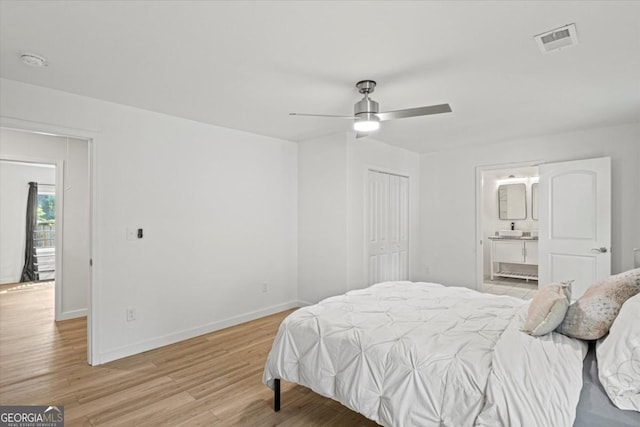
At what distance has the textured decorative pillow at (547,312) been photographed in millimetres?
1721

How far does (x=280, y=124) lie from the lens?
153 inches

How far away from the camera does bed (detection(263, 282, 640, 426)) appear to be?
1407 mm

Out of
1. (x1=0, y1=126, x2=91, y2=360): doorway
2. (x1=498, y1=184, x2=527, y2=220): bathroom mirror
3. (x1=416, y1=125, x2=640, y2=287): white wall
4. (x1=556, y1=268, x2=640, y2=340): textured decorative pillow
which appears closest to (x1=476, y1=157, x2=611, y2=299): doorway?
(x1=416, y1=125, x2=640, y2=287): white wall

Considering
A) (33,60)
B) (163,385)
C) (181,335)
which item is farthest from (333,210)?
(33,60)

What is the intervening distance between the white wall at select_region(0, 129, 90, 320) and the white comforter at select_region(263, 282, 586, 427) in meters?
3.55

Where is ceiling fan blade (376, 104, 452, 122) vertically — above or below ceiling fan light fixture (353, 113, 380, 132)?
above

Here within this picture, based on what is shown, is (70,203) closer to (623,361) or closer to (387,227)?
(387,227)

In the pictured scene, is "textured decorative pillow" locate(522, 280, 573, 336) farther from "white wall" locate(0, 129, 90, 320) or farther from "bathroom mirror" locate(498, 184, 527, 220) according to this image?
"bathroom mirror" locate(498, 184, 527, 220)

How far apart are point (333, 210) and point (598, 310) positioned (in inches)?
117

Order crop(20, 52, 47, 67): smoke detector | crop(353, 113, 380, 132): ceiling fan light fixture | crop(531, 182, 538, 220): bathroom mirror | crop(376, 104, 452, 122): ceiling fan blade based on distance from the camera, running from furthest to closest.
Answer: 1. crop(531, 182, 538, 220): bathroom mirror
2. crop(353, 113, 380, 132): ceiling fan light fixture
3. crop(376, 104, 452, 122): ceiling fan blade
4. crop(20, 52, 47, 67): smoke detector

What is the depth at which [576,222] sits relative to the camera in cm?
407

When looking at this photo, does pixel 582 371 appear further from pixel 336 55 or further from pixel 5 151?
pixel 5 151

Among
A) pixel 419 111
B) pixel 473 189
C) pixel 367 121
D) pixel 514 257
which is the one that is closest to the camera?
pixel 419 111

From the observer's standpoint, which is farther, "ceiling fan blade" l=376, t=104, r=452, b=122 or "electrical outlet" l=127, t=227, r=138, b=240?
"electrical outlet" l=127, t=227, r=138, b=240
